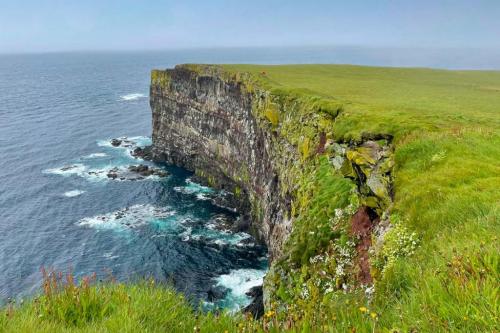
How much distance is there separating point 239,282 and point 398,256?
36555mm

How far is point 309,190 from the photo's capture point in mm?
27766

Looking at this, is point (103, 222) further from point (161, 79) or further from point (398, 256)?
point (398, 256)

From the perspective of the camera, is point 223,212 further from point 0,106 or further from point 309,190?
point 0,106

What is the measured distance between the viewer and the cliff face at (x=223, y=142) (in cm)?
4941

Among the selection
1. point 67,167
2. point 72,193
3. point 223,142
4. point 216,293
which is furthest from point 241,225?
point 67,167

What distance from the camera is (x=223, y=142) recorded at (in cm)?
7581

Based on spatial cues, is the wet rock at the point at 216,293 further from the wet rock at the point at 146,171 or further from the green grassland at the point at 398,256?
the wet rock at the point at 146,171

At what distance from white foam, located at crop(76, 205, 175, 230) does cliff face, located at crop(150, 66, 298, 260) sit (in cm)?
1344

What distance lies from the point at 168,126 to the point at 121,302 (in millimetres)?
87922

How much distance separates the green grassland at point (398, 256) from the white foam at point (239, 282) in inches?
656

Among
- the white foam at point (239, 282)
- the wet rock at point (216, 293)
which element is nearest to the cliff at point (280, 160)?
the white foam at point (239, 282)

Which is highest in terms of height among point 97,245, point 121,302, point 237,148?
point 121,302

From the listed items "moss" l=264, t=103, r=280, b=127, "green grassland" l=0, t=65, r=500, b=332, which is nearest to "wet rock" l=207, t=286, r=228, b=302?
"green grassland" l=0, t=65, r=500, b=332

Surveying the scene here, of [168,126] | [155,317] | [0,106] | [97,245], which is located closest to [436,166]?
[155,317]
